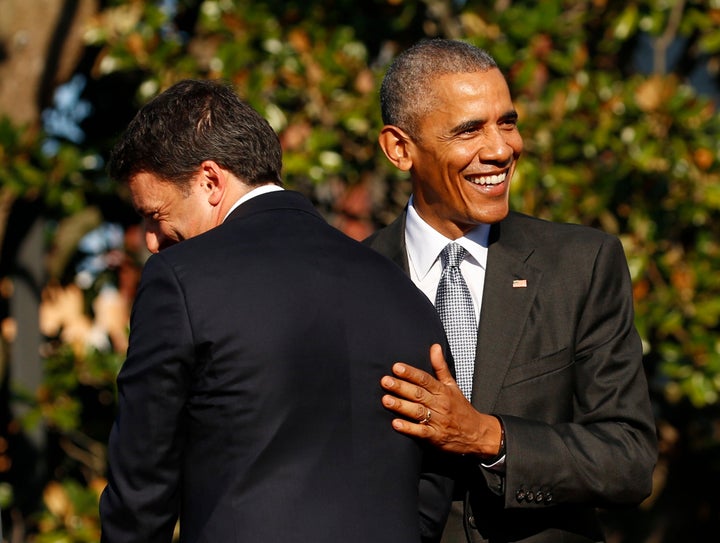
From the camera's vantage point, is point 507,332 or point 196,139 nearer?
point 196,139

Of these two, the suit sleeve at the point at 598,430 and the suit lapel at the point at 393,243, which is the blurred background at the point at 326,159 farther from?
the suit sleeve at the point at 598,430

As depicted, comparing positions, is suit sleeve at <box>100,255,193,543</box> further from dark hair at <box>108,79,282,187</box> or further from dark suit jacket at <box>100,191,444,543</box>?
dark hair at <box>108,79,282,187</box>

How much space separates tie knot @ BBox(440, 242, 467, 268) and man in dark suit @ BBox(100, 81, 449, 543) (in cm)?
55

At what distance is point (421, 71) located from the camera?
312 cm

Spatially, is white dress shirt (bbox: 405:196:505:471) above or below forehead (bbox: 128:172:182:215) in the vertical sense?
below

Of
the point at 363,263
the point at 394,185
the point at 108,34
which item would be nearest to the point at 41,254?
the point at 108,34

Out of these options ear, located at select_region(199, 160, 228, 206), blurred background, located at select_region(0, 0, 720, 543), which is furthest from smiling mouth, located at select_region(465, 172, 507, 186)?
blurred background, located at select_region(0, 0, 720, 543)

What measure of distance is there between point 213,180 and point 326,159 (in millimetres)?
2697

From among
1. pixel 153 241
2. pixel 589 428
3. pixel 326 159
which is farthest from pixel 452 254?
pixel 326 159

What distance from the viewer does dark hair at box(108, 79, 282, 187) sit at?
258cm

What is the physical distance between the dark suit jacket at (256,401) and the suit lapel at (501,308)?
44 cm

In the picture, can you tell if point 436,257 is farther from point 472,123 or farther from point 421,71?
point 421,71

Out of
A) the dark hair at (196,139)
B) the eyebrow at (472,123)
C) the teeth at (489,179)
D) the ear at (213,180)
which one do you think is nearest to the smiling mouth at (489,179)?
the teeth at (489,179)

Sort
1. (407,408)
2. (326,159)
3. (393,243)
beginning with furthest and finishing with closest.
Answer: (326,159) < (393,243) < (407,408)
